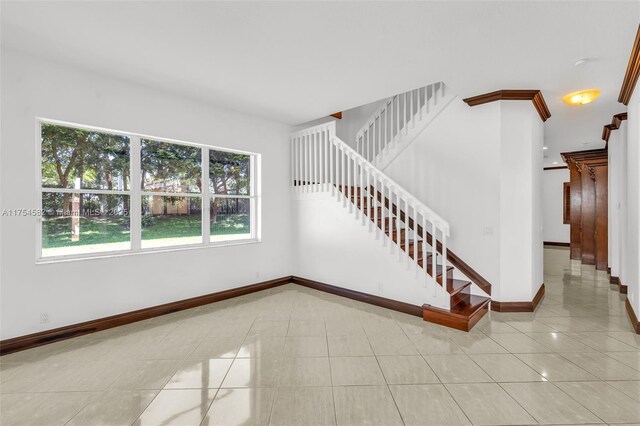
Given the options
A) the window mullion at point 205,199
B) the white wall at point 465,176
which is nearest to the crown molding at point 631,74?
the white wall at point 465,176

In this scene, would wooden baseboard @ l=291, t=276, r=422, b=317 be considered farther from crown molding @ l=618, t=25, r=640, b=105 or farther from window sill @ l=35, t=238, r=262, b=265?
crown molding @ l=618, t=25, r=640, b=105

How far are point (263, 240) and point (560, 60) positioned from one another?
4.60m

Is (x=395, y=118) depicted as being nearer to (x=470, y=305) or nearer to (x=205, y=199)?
(x=470, y=305)

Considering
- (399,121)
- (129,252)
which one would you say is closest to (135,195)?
(129,252)

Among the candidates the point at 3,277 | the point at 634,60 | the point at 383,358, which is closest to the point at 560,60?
the point at 634,60

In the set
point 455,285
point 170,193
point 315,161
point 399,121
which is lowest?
point 455,285

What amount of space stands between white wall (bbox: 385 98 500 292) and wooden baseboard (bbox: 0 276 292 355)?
11.3 ft

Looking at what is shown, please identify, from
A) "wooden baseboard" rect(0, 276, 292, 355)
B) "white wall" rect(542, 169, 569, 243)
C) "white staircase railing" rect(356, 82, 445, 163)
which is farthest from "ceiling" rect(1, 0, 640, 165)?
"white wall" rect(542, 169, 569, 243)

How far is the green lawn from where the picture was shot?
318 cm

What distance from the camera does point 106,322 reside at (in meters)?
3.33

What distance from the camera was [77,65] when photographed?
123 inches

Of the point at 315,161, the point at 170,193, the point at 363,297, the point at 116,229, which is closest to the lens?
the point at 116,229

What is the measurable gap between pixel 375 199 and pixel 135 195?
3224 millimetres

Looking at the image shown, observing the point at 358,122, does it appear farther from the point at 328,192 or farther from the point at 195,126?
the point at 195,126
